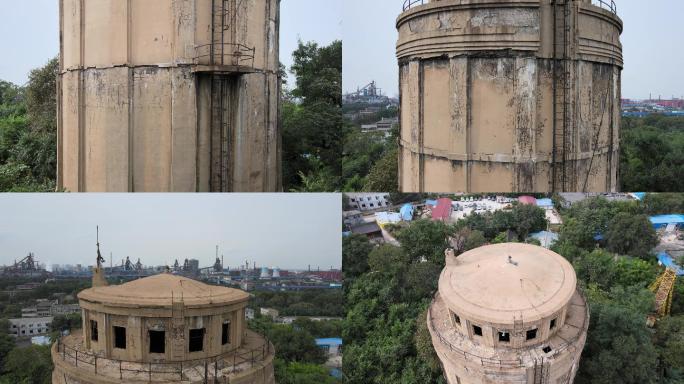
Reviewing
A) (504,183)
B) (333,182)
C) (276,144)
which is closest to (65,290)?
(333,182)

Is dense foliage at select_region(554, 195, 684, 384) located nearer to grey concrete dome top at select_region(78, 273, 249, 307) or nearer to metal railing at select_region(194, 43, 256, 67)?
metal railing at select_region(194, 43, 256, 67)

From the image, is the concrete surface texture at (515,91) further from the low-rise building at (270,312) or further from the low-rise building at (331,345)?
the low-rise building at (270,312)

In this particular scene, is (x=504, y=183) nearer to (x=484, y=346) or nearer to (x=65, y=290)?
(x=484, y=346)

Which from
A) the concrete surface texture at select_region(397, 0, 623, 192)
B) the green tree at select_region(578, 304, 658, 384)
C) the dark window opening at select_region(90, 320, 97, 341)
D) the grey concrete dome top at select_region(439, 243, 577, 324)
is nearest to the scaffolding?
the concrete surface texture at select_region(397, 0, 623, 192)

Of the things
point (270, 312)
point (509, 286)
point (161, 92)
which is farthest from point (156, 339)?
point (270, 312)

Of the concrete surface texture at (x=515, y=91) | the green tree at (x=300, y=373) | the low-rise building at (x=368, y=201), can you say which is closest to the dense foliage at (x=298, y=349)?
the green tree at (x=300, y=373)
